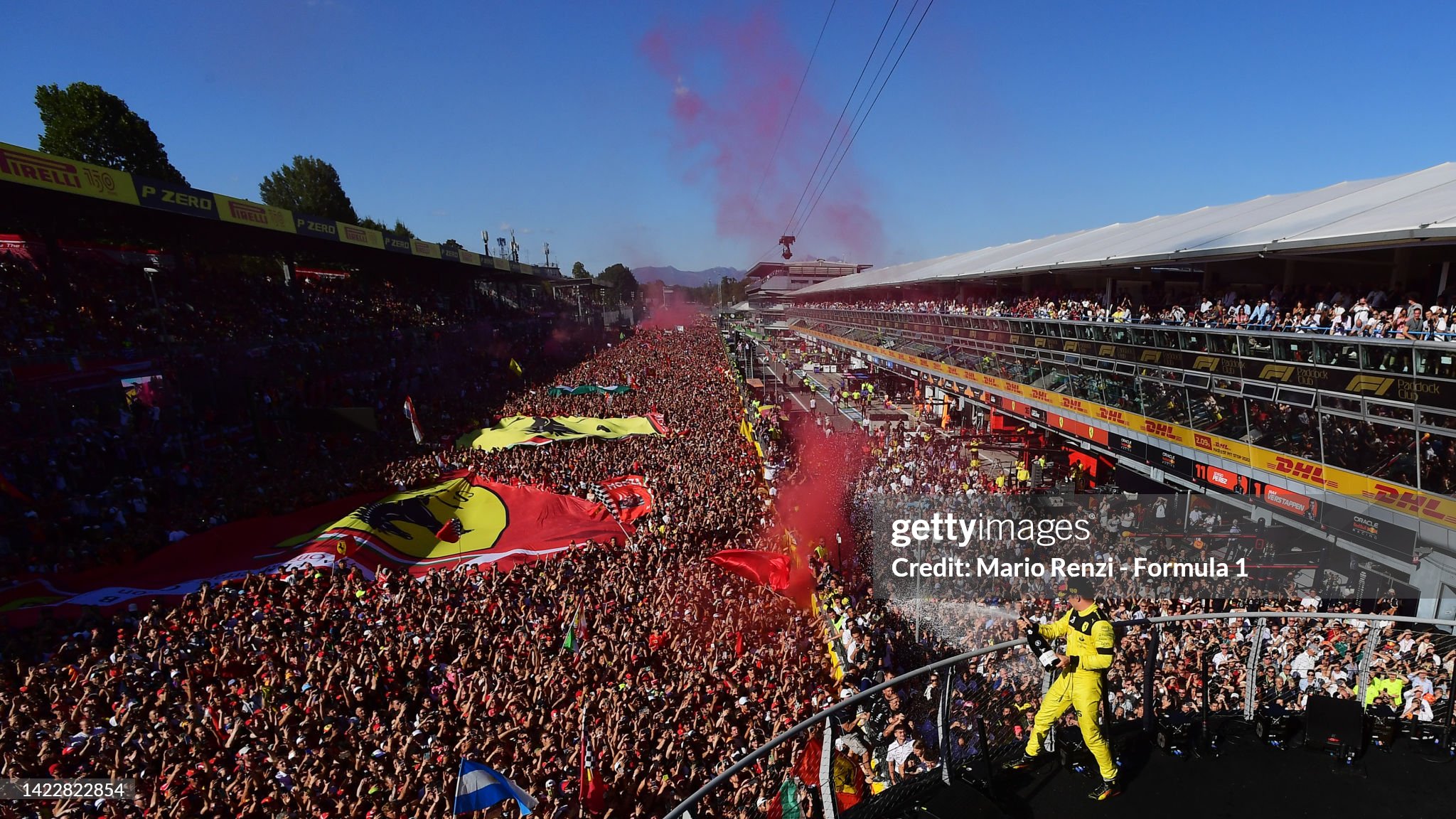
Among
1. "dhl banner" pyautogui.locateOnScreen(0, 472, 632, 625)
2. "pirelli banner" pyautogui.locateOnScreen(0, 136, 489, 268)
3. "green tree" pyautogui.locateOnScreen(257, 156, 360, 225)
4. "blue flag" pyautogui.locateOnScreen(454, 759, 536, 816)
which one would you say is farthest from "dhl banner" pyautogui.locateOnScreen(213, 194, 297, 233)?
"green tree" pyautogui.locateOnScreen(257, 156, 360, 225)

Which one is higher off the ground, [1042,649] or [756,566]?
[1042,649]

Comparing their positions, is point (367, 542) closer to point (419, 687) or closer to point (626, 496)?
point (419, 687)

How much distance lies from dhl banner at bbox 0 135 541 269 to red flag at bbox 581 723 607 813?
18.1 meters

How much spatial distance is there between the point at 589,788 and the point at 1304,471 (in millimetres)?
10273

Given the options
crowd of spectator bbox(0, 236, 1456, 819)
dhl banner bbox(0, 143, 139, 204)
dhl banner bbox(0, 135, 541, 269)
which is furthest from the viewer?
dhl banner bbox(0, 135, 541, 269)

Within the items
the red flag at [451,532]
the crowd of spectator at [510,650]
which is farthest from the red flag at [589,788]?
the red flag at [451,532]

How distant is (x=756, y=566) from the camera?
9766 millimetres

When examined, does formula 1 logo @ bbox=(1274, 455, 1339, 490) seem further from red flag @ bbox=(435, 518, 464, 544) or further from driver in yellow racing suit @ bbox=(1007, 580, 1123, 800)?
red flag @ bbox=(435, 518, 464, 544)

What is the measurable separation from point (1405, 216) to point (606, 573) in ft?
39.1

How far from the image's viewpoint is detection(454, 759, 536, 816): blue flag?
4.47 m

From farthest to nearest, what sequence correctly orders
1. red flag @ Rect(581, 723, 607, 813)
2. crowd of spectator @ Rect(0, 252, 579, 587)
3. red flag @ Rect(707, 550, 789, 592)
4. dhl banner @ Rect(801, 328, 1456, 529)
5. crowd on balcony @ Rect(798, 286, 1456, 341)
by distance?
1. crowd of spectator @ Rect(0, 252, 579, 587)
2. red flag @ Rect(707, 550, 789, 592)
3. crowd on balcony @ Rect(798, 286, 1456, 341)
4. dhl banner @ Rect(801, 328, 1456, 529)
5. red flag @ Rect(581, 723, 607, 813)

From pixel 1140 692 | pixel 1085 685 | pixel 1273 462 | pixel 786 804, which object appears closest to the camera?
pixel 1085 685

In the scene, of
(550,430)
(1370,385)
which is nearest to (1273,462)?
(1370,385)
